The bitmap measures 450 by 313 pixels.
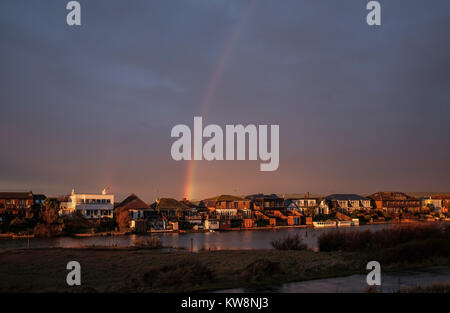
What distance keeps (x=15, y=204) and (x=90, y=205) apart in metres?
15.6

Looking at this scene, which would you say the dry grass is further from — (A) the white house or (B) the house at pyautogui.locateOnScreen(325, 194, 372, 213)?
(A) the white house

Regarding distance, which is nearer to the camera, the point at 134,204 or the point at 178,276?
the point at 178,276

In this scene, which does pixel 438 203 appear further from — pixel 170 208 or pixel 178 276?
pixel 178 276

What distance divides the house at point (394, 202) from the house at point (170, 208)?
7225 cm

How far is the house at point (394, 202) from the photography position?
14212cm

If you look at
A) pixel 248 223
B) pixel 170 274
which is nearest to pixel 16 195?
pixel 248 223

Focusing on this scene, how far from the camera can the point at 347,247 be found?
139 ft

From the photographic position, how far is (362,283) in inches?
829

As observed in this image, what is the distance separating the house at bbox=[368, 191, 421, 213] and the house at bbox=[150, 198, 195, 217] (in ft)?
237

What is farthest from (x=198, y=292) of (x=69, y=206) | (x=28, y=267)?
(x=69, y=206)

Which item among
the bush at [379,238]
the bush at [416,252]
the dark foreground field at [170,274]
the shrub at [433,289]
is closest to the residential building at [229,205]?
the bush at [379,238]

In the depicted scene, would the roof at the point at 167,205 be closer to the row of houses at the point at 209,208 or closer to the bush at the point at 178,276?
the row of houses at the point at 209,208
